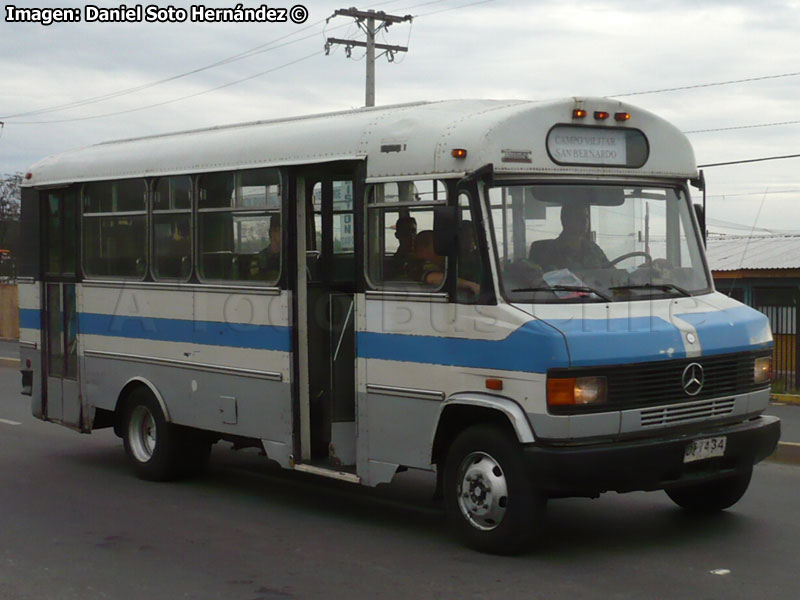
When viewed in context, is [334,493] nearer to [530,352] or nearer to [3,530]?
[3,530]

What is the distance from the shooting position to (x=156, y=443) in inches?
402

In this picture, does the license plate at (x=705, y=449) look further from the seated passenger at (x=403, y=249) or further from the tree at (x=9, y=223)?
the tree at (x=9, y=223)

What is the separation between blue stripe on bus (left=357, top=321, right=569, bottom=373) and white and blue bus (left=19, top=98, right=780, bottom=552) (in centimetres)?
1

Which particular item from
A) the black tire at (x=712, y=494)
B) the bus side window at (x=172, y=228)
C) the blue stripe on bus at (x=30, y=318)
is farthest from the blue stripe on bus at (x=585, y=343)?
Answer: the blue stripe on bus at (x=30, y=318)

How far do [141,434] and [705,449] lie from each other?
5.26m

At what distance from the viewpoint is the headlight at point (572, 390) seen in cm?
680

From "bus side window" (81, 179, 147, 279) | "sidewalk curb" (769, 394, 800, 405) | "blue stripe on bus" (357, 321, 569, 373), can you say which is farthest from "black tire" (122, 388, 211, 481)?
"sidewalk curb" (769, 394, 800, 405)

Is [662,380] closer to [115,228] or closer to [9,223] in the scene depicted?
[115,228]

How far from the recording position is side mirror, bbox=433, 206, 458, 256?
7.22m

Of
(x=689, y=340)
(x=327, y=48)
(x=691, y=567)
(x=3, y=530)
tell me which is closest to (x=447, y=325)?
(x=689, y=340)

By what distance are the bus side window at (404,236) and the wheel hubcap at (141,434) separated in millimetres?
3403

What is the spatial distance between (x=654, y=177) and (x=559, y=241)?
41.0 inches

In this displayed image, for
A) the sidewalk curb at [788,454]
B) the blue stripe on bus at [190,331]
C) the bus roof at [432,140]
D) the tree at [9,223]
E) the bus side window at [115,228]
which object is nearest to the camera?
the bus roof at [432,140]

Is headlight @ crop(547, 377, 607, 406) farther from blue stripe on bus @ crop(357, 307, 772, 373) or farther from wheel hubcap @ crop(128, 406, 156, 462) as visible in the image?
wheel hubcap @ crop(128, 406, 156, 462)
